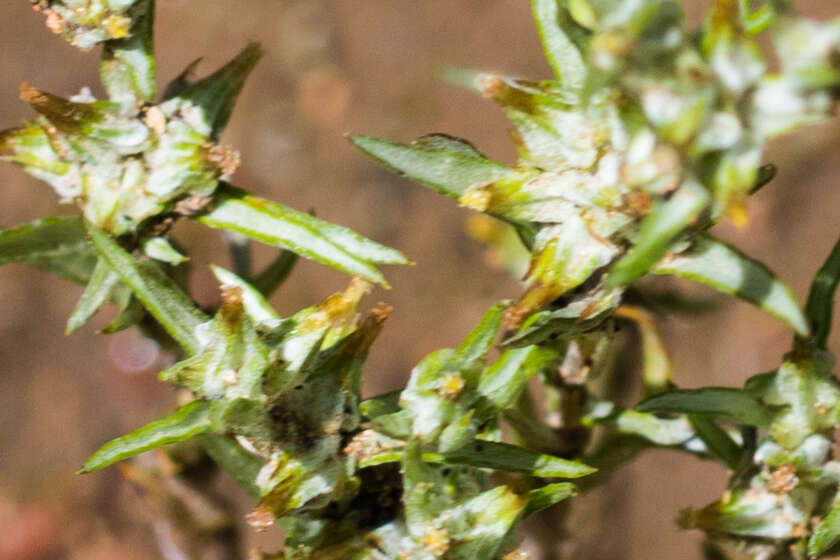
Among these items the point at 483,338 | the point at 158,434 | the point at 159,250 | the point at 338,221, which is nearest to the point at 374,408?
the point at 483,338

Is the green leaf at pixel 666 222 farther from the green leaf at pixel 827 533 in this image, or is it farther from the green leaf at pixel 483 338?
the green leaf at pixel 827 533

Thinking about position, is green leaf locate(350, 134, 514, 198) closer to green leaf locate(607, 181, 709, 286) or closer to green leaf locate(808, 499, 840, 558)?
green leaf locate(607, 181, 709, 286)

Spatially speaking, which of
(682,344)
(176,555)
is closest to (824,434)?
(176,555)

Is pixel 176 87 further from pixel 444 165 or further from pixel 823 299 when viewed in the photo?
pixel 823 299

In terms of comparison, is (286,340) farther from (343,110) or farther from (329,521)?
(343,110)

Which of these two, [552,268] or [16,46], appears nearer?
[552,268]

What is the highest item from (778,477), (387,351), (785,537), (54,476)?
(778,477)

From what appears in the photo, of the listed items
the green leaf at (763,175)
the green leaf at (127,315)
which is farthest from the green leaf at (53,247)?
the green leaf at (763,175)
